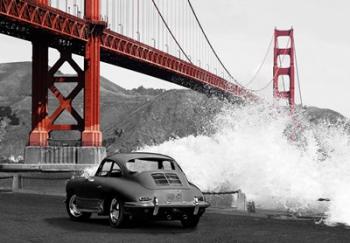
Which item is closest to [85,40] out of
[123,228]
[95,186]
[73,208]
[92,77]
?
[92,77]

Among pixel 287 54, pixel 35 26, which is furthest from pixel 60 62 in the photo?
pixel 287 54

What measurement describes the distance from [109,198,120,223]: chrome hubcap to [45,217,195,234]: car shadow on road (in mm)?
202

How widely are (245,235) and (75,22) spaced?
40.5 m

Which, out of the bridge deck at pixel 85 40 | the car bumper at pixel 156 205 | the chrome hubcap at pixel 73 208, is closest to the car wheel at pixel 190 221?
the car bumper at pixel 156 205

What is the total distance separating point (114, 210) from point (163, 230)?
101cm

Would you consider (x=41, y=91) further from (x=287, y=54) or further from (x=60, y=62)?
(x=287, y=54)

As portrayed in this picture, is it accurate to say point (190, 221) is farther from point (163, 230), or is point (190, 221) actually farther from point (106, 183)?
point (106, 183)

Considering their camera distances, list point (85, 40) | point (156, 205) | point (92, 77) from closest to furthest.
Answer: point (156, 205) < point (85, 40) < point (92, 77)

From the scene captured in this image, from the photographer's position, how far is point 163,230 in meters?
14.3

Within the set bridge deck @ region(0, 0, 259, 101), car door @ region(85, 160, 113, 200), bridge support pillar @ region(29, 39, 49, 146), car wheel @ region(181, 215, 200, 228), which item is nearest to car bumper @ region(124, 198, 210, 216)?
car wheel @ region(181, 215, 200, 228)

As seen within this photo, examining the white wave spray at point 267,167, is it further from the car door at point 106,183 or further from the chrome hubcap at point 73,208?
the car door at point 106,183

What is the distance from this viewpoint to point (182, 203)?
45.8 ft

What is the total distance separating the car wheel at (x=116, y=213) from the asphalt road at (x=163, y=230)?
18 cm

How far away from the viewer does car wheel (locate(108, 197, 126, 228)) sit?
555 inches
